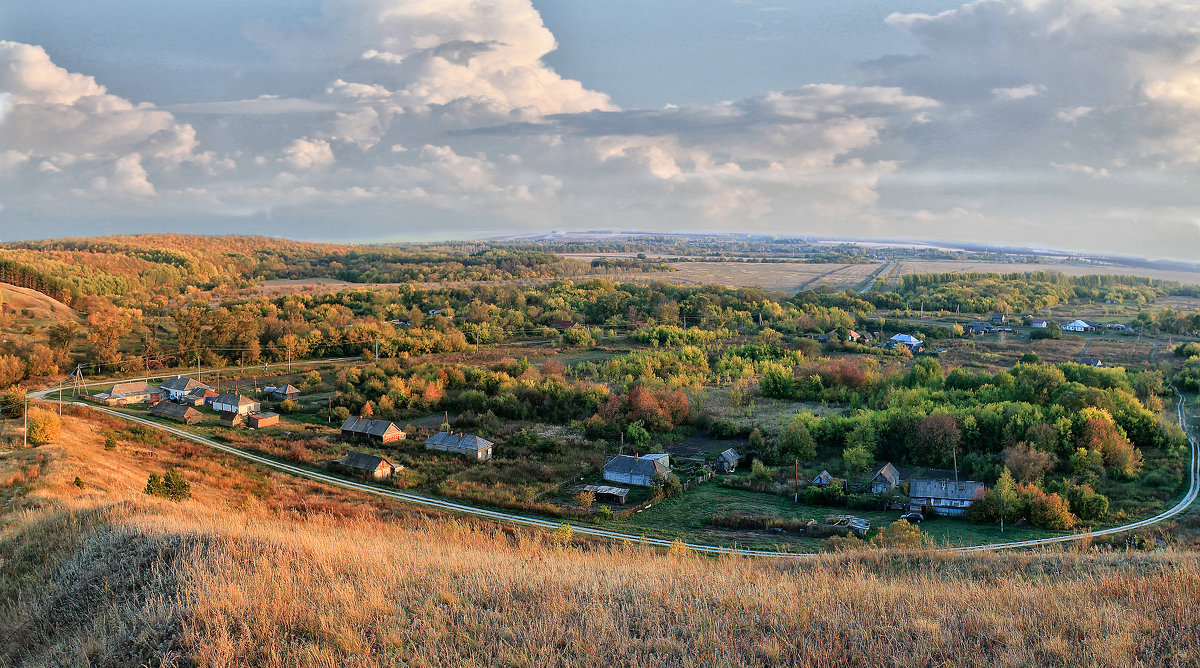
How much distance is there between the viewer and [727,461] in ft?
98.2

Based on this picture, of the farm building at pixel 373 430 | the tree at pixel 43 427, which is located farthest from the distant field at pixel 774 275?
the tree at pixel 43 427

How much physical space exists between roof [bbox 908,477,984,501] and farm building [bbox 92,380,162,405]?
151 ft

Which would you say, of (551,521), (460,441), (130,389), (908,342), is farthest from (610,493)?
(908,342)

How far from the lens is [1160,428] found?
30859 millimetres

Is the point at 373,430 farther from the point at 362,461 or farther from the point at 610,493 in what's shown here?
the point at 610,493

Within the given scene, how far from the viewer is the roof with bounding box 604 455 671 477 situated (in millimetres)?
27609

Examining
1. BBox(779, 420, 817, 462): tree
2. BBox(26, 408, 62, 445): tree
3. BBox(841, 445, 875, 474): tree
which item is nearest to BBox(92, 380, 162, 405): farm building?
BBox(26, 408, 62, 445): tree

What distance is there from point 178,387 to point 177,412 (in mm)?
7557

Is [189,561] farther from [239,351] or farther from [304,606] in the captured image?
[239,351]

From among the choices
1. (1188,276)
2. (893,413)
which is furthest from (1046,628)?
(1188,276)

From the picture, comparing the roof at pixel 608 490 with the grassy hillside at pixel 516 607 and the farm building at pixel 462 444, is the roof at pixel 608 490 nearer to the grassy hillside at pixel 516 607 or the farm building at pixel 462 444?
the farm building at pixel 462 444

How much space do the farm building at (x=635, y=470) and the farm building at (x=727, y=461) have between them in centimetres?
276

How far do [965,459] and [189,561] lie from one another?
30836 millimetres

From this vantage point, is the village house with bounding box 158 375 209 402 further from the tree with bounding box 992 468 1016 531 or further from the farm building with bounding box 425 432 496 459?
the tree with bounding box 992 468 1016 531
